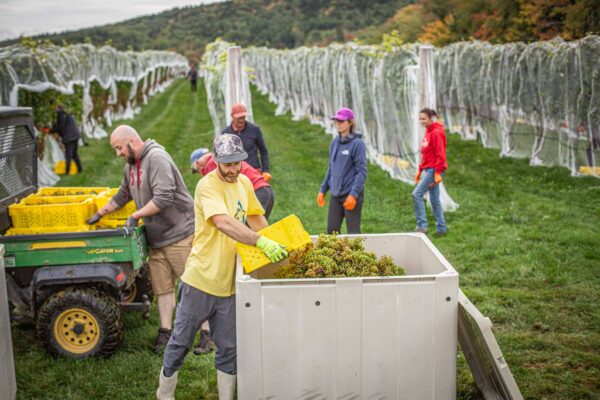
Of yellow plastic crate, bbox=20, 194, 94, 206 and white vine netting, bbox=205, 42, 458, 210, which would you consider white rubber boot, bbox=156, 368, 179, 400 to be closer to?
yellow plastic crate, bbox=20, 194, 94, 206

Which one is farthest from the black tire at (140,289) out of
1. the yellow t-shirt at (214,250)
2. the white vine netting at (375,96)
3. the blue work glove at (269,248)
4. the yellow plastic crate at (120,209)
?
the white vine netting at (375,96)

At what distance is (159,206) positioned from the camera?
17.9 feet

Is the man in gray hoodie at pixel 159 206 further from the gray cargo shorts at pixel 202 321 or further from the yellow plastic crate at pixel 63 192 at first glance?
the gray cargo shorts at pixel 202 321

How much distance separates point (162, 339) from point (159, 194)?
4.26ft

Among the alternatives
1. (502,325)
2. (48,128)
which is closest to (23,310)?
(502,325)

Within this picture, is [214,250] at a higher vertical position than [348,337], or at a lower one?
higher

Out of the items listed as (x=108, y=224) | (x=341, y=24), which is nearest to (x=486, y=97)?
(x=108, y=224)

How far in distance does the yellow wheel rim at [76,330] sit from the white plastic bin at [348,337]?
2207mm

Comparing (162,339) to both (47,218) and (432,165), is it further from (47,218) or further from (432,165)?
(432,165)

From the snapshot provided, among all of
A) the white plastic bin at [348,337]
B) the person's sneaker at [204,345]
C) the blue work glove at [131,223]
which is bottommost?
the person's sneaker at [204,345]

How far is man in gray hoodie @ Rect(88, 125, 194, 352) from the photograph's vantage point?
5.47 metres

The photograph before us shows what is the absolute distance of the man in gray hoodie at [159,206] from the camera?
5469mm

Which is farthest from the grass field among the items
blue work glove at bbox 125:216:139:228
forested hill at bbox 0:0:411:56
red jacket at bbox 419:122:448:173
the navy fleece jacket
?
forested hill at bbox 0:0:411:56

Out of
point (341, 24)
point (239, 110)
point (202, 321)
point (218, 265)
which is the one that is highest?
point (341, 24)
